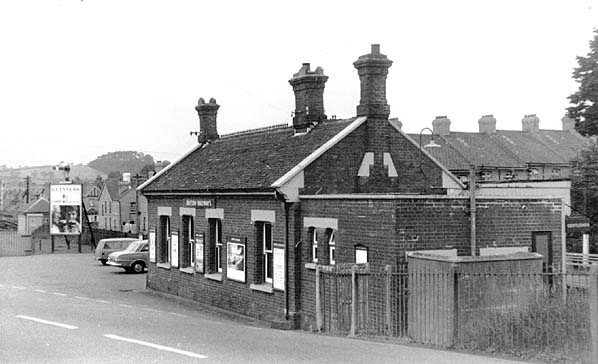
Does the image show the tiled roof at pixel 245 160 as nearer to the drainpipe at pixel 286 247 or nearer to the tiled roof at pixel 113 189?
the drainpipe at pixel 286 247

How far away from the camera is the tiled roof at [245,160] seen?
21.5 metres

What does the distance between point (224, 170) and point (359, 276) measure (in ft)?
33.3

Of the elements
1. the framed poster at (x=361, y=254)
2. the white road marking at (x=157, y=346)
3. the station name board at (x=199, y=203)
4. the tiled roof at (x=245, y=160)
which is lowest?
the white road marking at (x=157, y=346)

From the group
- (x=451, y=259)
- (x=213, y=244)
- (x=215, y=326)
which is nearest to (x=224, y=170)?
(x=213, y=244)

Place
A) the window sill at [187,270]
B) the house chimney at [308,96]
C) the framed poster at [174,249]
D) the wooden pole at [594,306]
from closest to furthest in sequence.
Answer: the wooden pole at [594,306] → the house chimney at [308,96] → the window sill at [187,270] → the framed poster at [174,249]

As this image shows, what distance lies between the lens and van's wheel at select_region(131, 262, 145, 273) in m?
38.4

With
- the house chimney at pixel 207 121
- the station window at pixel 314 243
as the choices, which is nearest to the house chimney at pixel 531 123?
the house chimney at pixel 207 121

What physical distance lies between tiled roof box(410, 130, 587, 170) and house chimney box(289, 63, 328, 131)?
3887cm

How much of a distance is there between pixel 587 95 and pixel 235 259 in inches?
1201

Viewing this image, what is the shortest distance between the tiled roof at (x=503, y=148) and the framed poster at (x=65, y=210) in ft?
95.9

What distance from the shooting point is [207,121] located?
3136 centimetres

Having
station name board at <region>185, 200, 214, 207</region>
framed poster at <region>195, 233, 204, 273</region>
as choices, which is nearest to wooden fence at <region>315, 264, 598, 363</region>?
station name board at <region>185, 200, 214, 207</region>

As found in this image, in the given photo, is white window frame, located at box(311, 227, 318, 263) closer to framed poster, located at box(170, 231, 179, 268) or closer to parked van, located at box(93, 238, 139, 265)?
framed poster, located at box(170, 231, 179, 268)

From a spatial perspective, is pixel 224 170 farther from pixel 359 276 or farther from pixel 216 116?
pixel 359 276
